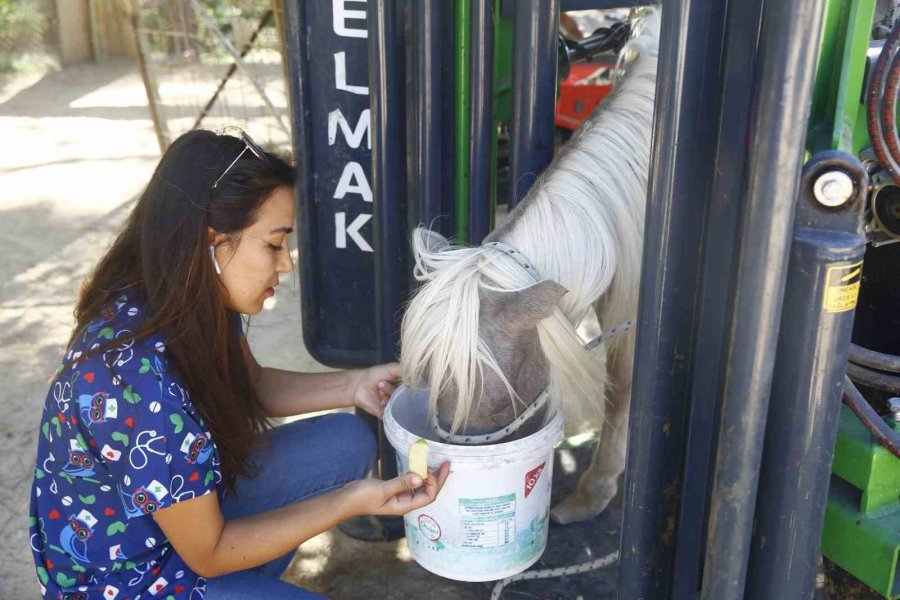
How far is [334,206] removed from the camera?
221 cm

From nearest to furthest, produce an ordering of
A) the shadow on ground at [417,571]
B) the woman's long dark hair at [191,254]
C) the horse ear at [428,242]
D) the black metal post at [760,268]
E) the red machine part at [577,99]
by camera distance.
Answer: the black metal post at [760,268] < the woman's long dark hair at [191,254] < the horse ear at [428,242] < the shadow on ground at [417,571] < the red machine part at [577,99]

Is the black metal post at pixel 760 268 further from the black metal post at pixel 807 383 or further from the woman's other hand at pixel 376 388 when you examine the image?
the woman's other hand at pixel 376 388

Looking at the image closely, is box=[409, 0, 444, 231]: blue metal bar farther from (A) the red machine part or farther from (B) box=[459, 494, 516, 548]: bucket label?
(A) the red machine part

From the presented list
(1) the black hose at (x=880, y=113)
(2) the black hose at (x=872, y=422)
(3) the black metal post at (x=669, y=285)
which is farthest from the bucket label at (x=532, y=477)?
(1) the black hose at (x=880, y=113)

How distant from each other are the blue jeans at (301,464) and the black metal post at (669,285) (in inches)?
32.7

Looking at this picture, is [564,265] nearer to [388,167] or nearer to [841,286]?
[388,167]

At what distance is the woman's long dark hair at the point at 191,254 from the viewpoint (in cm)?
149

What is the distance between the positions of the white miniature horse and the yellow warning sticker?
51cm

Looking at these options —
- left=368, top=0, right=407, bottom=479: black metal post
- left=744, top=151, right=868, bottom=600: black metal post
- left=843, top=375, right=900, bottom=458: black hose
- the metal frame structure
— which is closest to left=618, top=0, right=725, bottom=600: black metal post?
the metal frame structure

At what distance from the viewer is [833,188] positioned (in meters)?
1.08

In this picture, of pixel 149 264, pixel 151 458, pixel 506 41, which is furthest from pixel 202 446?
pixel 506 41

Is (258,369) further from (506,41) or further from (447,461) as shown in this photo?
(506,41)

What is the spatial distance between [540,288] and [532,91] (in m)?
0.54

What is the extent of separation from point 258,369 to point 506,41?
43.8 inches
